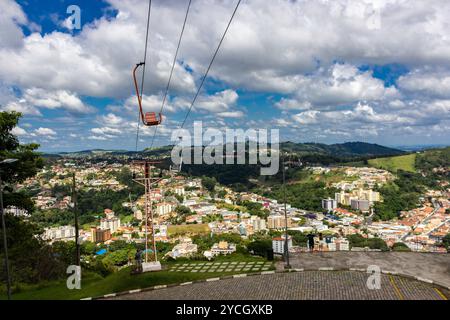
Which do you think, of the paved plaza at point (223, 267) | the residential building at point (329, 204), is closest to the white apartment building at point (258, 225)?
the residential building at point (329, 204)

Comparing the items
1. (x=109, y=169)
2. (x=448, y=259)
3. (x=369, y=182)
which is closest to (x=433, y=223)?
(x=369, y=182)

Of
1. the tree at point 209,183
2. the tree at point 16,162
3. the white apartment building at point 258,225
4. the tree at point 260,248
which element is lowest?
the white apartment building at point 258,225

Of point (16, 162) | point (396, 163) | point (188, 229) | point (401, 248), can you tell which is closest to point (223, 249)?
point (401, 248)

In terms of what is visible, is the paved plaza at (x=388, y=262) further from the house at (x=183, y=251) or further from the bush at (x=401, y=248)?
the house at (x=183, y=251)

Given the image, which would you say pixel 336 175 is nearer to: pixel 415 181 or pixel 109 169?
pixel 415 181

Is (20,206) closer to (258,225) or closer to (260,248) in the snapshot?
(260,248)

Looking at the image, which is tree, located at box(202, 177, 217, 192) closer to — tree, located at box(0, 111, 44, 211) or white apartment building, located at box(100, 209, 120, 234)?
white apartment building, located at box(100, 209, 120, 234)

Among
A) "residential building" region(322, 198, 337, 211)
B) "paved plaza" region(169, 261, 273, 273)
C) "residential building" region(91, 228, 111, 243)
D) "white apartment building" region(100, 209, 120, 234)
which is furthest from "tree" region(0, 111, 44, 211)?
"residential building" region(322, 198, 337, 211)
